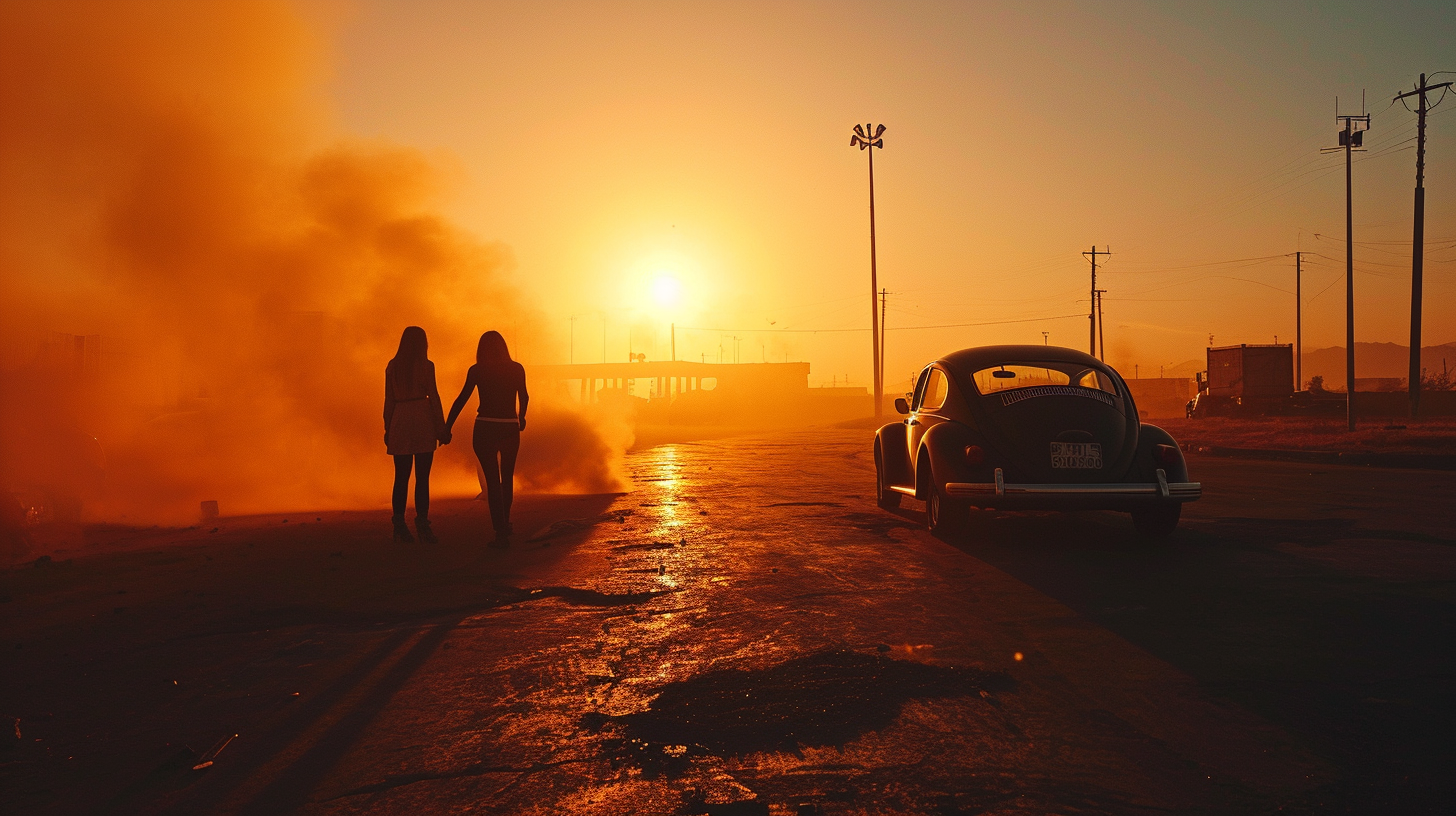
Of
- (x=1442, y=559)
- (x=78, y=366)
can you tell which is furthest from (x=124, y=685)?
(x=78, y=366)

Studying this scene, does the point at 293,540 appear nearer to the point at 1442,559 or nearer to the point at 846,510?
the point at 846,510

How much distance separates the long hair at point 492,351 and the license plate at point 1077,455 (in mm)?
5039

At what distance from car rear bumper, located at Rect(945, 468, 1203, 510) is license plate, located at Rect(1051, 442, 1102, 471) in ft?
0.62

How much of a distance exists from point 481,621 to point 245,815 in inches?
111

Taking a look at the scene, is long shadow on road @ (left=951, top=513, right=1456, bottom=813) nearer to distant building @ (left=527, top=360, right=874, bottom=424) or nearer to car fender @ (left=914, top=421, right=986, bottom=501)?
car fender @ (left=914, top=421, right=986, bottom=501)

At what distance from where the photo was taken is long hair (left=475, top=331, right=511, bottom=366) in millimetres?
9172

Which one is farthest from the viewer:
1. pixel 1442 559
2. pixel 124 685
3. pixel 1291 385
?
pixel 1291 385

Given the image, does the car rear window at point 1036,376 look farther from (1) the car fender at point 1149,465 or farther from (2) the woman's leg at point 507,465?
(2) the woman's leg at point 507,465

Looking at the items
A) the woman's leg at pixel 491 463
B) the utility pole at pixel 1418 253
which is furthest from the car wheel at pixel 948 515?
the utility pole at pixel 1418 253

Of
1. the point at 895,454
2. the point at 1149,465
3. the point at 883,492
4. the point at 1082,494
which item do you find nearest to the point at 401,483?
the point at 895,454

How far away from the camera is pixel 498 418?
29.9 ft

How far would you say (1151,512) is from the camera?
28.9ft

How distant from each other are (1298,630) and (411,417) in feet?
23.3

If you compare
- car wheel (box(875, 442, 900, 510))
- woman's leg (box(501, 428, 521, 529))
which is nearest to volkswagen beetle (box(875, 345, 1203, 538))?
car wheel (box(875, 442, 900, 510))
